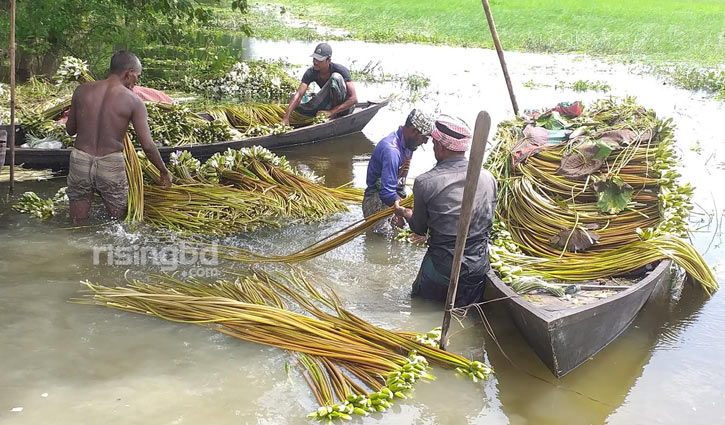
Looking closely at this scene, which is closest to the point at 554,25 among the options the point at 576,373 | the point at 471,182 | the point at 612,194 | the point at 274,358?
the point at 612,194

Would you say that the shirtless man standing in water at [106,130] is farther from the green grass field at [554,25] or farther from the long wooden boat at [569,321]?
the green grass field at [554,25]

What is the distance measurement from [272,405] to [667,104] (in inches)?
446

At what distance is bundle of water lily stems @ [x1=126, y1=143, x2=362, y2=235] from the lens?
6.37 meters

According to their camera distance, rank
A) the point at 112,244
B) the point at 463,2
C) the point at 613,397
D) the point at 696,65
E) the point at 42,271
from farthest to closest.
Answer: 1. the point at 463,2
2. the point at 696,65
3. the point at 112,244
4. the point at 42,271
5. the point at 613,397

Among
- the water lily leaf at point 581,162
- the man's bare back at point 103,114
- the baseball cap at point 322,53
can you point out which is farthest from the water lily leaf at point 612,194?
the baseball cap at point 322,53

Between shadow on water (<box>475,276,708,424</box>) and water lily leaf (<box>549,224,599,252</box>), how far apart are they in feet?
2.31

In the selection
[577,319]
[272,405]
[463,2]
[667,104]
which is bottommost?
[272,405]

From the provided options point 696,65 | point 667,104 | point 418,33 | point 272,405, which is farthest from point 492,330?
point 418,33

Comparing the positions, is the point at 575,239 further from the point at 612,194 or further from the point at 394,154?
the point at 394,154

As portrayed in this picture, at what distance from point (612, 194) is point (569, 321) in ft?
6.70

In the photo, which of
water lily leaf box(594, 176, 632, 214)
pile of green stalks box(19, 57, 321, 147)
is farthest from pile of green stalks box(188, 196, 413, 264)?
pile of green stalks box(19, 57, 321, 147)

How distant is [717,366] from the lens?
4.61m

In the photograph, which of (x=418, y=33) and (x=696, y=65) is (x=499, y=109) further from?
(x=418, y=33)

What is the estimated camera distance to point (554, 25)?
22.2m
